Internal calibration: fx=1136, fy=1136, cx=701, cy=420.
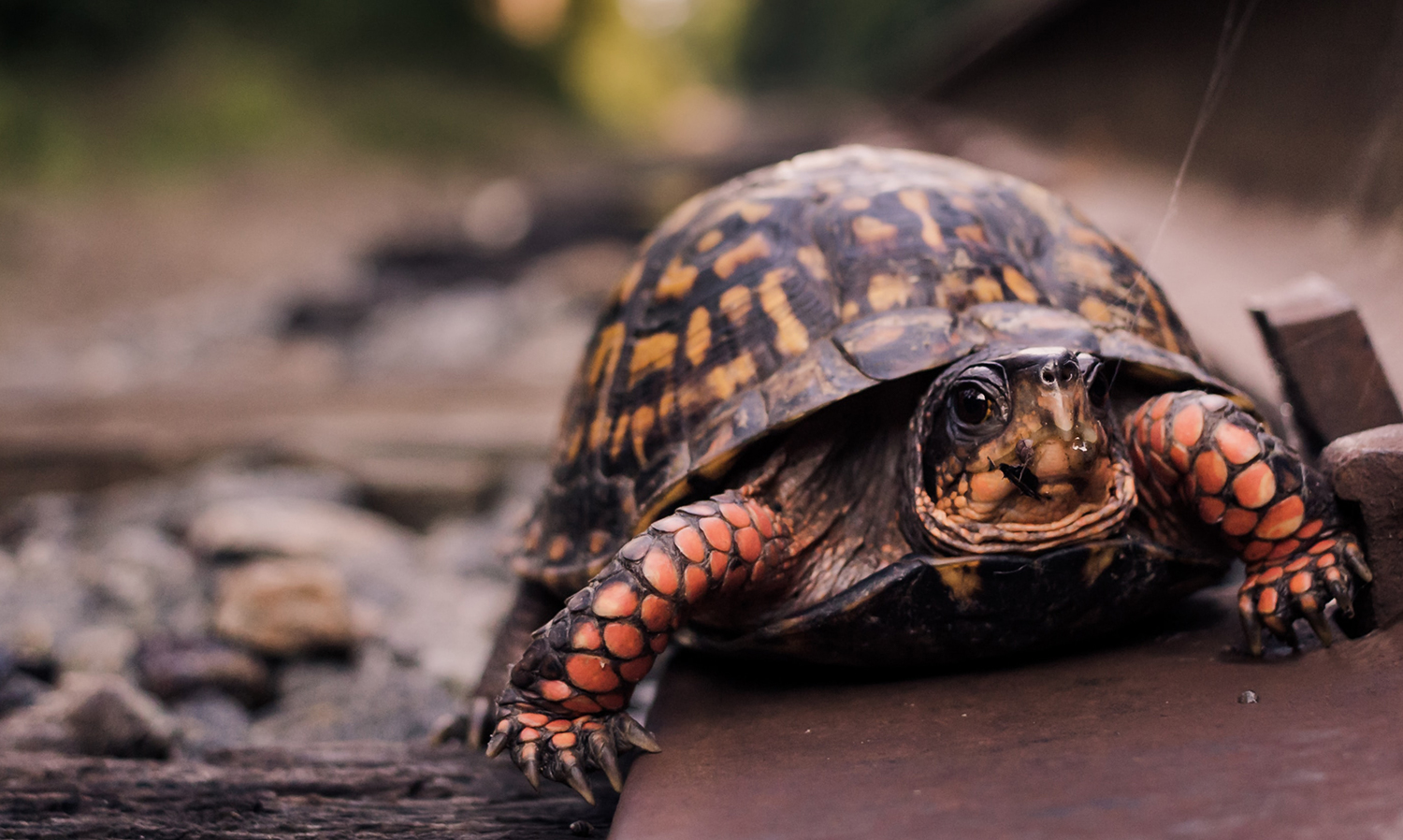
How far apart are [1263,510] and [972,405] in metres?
0.50

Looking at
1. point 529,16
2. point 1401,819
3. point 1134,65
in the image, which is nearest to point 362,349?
point 1134,65

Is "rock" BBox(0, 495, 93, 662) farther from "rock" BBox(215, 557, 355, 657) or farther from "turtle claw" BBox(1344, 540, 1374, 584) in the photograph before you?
"turtle claw" BBox(1344, 540, 1374, 584)

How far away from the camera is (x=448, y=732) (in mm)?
2529

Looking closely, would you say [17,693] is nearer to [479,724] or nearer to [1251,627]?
[479,724]

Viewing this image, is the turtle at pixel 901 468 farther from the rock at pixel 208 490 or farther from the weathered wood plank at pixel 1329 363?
the rock at pixel 208 490

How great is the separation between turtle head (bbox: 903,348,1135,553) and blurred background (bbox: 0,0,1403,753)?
96 centimetres

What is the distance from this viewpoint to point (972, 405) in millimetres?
1776

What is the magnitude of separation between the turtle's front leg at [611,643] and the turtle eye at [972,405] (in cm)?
40

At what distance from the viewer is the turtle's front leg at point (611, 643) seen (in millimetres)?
1844

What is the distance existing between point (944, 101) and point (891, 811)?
14.1 m

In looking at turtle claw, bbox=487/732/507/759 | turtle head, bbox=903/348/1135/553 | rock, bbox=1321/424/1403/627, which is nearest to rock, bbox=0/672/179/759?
turtle claw, bbox=487/732/507/759

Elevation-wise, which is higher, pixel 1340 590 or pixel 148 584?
pixel 148 584

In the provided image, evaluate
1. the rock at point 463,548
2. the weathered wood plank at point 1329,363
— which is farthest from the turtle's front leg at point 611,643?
the rock at point 463,548

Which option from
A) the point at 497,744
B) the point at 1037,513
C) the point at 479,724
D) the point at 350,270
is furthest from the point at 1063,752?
the point at 350,270
